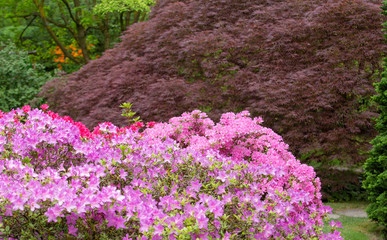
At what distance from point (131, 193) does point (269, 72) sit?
13.0 feet

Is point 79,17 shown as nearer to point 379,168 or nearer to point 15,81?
point 15,81

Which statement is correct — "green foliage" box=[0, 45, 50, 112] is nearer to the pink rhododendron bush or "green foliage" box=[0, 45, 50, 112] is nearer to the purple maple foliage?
the purple maple foliage

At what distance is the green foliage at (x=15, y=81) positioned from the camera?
8.45 meters

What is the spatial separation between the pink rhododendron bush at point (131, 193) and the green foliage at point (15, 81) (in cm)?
626

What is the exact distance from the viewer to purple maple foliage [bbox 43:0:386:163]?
16.7 feet

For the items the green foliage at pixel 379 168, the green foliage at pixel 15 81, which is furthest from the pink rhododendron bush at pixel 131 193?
the green foliage at pixel 15 81

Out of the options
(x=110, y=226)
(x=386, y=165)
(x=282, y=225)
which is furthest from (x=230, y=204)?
(x=386, y=165)

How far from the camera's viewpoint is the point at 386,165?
14.3ft

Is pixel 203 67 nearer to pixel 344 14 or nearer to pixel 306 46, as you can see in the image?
pixel 306 46

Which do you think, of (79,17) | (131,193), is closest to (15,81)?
(79,17)

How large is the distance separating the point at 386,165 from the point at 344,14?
224 centimetres

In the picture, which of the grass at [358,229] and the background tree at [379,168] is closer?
the background tree at [379,168]

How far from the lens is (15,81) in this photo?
351 inches

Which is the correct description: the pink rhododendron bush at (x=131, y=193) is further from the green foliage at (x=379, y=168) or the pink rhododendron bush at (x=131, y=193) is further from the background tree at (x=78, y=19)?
the background tree at (x=78, y=19)
